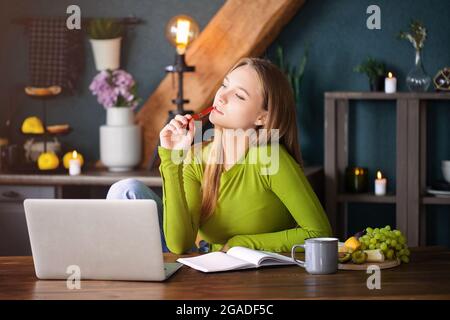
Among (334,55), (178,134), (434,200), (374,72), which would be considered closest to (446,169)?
(434,200)

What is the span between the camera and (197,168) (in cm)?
288

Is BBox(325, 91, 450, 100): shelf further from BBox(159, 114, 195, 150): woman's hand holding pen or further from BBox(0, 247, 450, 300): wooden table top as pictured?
BBox(0, 247, 450, 300): wooden table top

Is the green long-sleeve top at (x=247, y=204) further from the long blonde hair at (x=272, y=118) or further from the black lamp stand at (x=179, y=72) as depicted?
the black lamp stand at (x=179, y=72)

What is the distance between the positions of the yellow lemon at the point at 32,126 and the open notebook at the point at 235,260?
8.29 ft

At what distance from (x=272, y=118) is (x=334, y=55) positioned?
2.12 metres

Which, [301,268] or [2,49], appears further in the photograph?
[2,49]

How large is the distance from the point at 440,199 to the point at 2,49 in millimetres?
2648

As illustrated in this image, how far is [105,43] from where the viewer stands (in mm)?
4840

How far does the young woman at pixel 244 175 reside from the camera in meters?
2.70

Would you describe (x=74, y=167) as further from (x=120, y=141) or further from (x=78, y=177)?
(x=120, y=141)

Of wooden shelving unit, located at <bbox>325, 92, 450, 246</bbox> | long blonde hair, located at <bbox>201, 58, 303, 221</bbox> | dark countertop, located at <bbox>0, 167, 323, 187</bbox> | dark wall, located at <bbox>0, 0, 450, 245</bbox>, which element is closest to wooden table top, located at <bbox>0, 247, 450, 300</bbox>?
long blonde hair, located at <bbox>201, 58, 303, 221</bbox>
